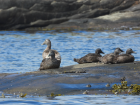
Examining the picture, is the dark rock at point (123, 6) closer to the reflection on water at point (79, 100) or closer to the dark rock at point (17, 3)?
the dark rock at point (17, 3)

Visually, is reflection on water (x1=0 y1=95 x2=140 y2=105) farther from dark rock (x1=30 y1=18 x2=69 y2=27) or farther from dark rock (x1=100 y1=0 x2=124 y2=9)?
dark rock (x1=100 y1=0 x2=124 y2=9)

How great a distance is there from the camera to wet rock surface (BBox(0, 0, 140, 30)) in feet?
166

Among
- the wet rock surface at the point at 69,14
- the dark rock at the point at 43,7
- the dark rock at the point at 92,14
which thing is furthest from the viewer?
the dark rock at the point at 43,7

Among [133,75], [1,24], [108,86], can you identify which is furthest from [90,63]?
[1,24]

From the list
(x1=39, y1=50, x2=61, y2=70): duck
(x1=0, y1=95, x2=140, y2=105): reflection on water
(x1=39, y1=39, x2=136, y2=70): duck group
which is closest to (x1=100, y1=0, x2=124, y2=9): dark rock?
(x1=39, y1=39, x2=136, y2=70): duck group

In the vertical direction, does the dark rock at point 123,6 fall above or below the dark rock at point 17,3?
below

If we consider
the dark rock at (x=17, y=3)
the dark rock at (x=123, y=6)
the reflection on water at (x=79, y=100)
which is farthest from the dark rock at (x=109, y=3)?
the reflection on water at (x=79, y=100)

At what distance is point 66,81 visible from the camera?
38.5ft

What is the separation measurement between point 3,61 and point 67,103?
14.7 m

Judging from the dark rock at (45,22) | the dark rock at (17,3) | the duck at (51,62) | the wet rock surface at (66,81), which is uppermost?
the dark rock at (17,3)

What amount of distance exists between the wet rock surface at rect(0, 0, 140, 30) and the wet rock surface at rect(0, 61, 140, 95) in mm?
37201

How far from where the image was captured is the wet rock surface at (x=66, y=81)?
35.9ft

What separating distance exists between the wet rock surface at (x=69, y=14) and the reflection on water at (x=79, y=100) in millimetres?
40503

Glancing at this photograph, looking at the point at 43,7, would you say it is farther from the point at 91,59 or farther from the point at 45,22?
the point at 91,59
